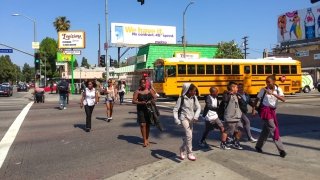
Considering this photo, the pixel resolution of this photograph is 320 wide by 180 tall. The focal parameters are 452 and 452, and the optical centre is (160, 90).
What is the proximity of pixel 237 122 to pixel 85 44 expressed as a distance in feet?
156

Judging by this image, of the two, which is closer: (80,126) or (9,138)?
(9,138)

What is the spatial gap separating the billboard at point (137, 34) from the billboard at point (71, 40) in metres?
8.20

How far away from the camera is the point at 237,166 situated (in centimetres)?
798

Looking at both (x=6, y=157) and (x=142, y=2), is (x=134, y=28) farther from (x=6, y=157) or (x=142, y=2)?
(x=6, y=157)

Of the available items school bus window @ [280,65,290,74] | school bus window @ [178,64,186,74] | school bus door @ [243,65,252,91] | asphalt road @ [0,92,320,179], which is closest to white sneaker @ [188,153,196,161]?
asphalt road @ [0,92,320,179]

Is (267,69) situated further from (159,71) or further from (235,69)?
(159,71)

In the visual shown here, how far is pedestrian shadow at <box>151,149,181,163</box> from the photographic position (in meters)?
8.96

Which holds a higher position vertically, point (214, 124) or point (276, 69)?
point (276, 69)

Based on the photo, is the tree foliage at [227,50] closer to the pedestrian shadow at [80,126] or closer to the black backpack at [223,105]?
the pedestrian shadow at [80,126]

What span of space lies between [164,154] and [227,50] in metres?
46.4

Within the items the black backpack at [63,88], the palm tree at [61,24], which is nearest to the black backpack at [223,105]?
the black backpack at [63,88]

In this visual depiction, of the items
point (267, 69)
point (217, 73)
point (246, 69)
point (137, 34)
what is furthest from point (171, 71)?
point (137, 34)

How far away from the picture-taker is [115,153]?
9945mm

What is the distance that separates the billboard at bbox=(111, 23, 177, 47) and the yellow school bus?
33.7 meters
